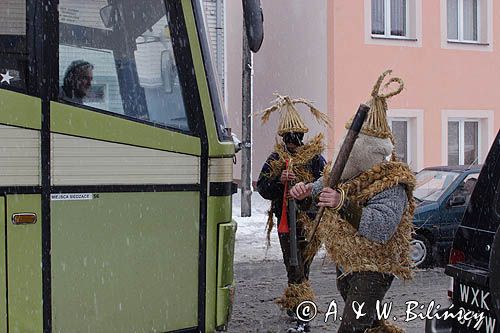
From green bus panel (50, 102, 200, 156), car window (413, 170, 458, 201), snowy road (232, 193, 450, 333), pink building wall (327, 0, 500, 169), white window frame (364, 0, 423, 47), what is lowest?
snowy road (232, 193, 450, 333)

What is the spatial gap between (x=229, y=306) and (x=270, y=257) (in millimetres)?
6340

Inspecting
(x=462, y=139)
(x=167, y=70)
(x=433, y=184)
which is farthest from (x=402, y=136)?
(x=167, y=70)

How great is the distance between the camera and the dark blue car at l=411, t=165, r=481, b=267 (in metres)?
10.4

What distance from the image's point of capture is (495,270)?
354cm

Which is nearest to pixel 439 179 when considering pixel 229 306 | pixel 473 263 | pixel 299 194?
pixel 299 194

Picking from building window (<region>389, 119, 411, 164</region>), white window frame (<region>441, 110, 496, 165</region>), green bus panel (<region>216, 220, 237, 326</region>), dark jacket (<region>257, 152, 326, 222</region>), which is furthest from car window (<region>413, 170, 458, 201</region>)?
white window frame (<region>441, 110, 496, 165</region>)

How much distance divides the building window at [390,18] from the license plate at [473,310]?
1500cm

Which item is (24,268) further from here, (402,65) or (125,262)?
(402,65)

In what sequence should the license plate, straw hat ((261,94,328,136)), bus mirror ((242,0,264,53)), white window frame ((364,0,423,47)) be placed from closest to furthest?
the license plate, bus mirror ((242,0,264,53)), straw hat ((261,94,328,136)), white window frame ((364,0,423,47))

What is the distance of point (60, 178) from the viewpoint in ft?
14.5

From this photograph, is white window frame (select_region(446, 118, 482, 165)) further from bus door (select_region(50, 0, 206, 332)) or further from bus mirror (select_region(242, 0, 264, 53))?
bus door (select_region(50, 0, 206, 332))

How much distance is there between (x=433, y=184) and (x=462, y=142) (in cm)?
910

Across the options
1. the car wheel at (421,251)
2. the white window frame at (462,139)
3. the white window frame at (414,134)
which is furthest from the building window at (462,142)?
the car wheel at (421,251)

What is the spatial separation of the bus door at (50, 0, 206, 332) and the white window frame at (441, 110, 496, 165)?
49.4 feet
